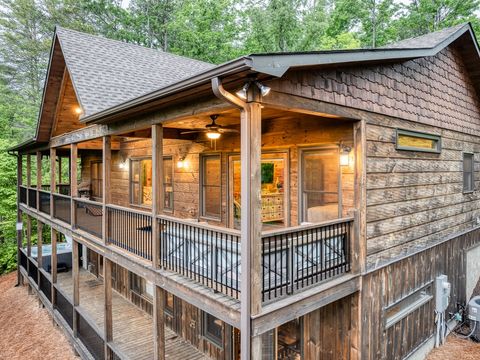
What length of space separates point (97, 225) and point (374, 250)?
Answer: 6.76 meters

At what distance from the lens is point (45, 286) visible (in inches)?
460

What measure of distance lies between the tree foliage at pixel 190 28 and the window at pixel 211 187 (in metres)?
12.2

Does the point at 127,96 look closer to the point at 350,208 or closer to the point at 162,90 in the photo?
the point at 162,90

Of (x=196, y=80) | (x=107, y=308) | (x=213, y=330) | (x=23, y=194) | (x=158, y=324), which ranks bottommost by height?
(x=213, y=330)

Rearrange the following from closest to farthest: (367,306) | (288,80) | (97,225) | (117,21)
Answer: (288,80), (367,306), (97,225), (117,21)

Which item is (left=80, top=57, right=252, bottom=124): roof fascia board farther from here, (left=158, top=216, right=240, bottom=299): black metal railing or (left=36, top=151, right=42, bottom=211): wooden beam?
(left=36, top=151, right=42, bottom=211): wooden beam

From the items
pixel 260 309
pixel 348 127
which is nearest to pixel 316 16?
pixel 348 127

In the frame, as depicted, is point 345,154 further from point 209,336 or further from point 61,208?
point 61,208

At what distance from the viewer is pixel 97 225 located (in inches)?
336

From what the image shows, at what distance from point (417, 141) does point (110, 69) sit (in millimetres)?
8348

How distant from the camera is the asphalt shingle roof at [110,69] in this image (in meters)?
8.05

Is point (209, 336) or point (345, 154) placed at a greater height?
point (345, 154)

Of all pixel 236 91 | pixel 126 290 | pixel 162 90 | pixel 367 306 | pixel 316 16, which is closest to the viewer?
pixel 236 91

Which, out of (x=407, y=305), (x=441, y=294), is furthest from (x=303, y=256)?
(x=441, y=294)
